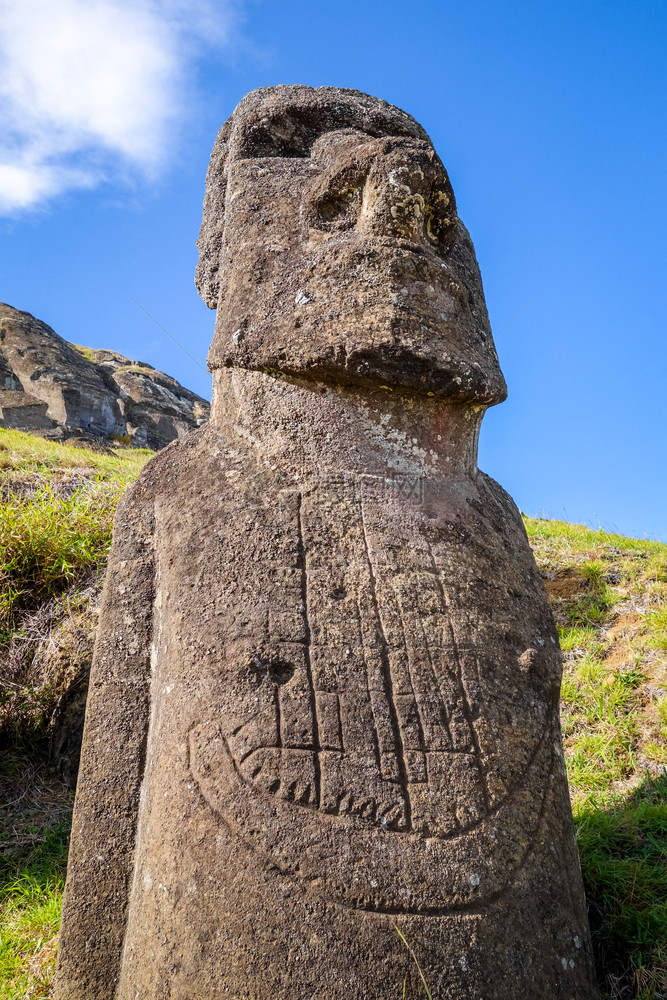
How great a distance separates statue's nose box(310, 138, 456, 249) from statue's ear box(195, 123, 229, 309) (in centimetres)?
65

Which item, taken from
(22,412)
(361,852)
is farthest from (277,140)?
(22,412)

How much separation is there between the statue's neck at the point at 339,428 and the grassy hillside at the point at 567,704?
5.15ft

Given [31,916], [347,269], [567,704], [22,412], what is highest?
[22,412]

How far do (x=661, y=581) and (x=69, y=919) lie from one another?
4.10 metres

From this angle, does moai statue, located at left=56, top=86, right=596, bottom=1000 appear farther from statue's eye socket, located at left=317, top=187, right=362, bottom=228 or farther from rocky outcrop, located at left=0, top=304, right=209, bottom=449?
rocky outcrop, located at left=0, top=304, right=209, bottom=449

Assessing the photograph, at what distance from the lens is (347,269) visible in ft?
7.61

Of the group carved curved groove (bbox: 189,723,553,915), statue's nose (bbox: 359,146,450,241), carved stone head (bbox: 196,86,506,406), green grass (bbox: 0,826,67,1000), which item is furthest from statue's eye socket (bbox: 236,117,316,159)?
green grass (bbox: 0,826,67,1000)

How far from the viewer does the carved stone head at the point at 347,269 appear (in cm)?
225

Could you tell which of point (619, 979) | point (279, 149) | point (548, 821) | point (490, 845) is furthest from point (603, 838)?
point (279, 149)

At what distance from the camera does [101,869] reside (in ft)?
6.64

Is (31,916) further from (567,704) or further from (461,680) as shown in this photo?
(567,704)

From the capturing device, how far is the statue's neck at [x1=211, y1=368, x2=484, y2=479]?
227 centimetres

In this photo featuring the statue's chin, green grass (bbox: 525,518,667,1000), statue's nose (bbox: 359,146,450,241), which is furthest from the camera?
green grass (bbox: 525,518,667,1000)

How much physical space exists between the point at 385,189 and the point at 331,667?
1412 millimetres
